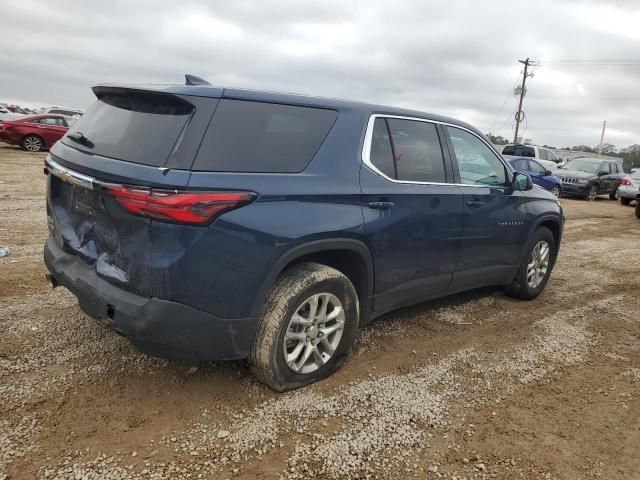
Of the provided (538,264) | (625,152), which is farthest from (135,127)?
(625,152)

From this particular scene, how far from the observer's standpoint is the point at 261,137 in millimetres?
2914

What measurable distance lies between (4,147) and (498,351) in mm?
21539

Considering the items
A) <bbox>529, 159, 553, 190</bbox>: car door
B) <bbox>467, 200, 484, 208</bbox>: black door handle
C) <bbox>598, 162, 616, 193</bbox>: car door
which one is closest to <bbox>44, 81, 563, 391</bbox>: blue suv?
<bbox>467, 200, 484, 208</bbox>: black door handle

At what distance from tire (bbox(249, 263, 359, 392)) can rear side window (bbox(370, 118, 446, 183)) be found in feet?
2.97

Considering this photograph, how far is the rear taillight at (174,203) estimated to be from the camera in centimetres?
252

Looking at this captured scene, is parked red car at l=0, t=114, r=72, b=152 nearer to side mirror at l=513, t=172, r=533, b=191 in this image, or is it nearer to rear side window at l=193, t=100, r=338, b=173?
side mirror at l=513, t=172, r=533, b=191

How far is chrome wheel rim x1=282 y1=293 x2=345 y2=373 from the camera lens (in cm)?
310

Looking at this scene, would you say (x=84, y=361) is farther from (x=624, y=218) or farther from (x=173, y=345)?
(x=624, y=218)

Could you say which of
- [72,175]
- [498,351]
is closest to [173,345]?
[72,175]

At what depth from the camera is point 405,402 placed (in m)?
3.19

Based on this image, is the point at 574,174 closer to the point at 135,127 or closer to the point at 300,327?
the point at 300,327

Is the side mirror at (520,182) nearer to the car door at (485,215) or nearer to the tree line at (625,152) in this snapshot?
the car door at (485,215)

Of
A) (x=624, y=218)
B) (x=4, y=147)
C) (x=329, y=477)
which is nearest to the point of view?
(x=329, y=477)

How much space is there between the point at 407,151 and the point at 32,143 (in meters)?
19.2
